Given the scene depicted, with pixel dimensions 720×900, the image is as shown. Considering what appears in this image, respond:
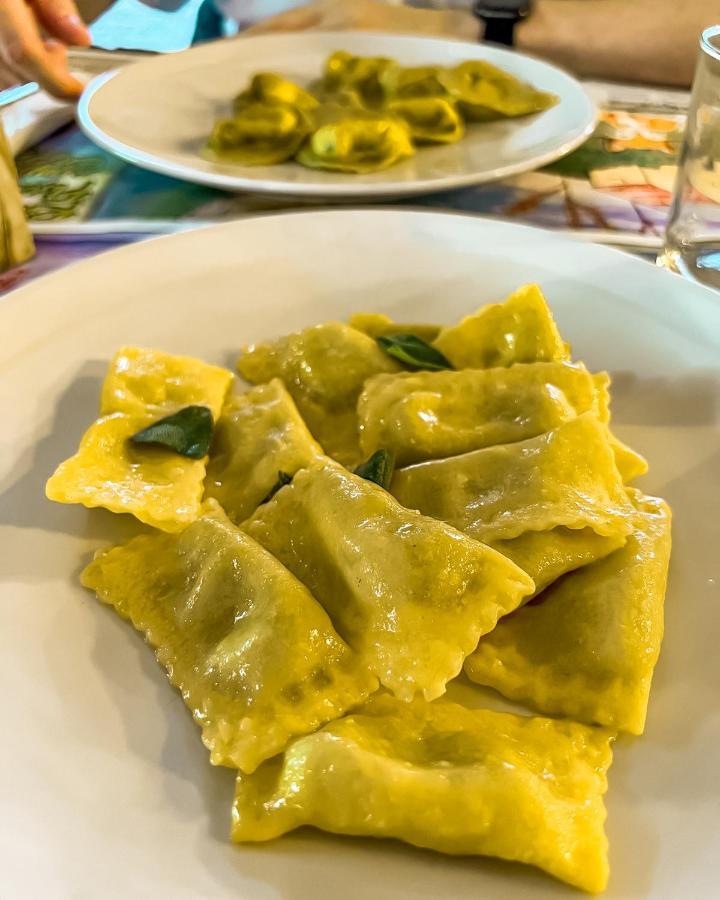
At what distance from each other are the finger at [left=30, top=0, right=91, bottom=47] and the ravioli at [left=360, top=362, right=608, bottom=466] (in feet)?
8.19

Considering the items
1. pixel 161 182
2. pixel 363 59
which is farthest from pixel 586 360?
pixel 363 59

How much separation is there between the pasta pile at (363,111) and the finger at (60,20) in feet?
2.80

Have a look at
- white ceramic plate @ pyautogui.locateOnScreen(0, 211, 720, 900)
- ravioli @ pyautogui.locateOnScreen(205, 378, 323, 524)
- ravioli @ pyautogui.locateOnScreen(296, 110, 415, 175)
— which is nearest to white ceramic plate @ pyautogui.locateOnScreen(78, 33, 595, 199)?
ravioli @ pyautogui.locateOnScreen(296, 110, 415, 175)

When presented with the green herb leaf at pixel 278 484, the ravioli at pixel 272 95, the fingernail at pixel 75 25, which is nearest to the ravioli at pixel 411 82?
the ravioli at pixel 272 95

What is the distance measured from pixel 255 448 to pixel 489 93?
2.02m

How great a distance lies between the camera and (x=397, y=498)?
1.63 m

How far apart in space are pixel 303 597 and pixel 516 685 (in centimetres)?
37

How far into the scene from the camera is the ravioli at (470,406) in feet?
5.68

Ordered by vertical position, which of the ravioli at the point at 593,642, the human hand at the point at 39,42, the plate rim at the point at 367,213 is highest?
the human hand at the point at 39,42

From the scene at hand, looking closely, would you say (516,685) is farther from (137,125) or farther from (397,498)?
(137,125)

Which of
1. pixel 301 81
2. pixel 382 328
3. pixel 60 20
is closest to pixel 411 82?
pixel 301 81

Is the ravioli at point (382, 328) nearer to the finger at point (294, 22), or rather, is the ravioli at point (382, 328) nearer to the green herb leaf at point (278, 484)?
the green herb leaf at point (278, 484)

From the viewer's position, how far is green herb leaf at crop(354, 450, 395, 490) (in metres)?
1.57

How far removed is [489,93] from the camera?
3094mm
